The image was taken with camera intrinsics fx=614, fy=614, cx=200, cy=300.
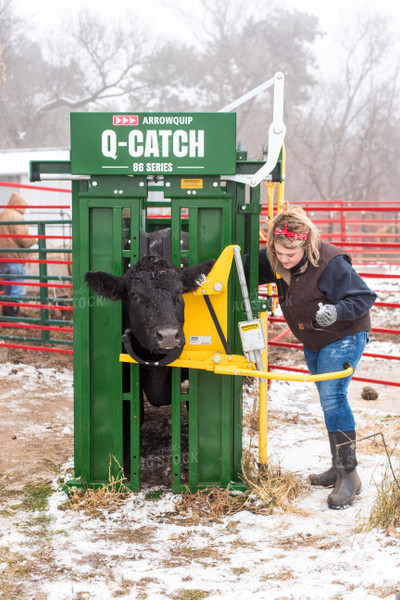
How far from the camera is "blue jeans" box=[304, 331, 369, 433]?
365cm

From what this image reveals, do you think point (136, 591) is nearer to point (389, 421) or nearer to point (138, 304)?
point (138, 304)

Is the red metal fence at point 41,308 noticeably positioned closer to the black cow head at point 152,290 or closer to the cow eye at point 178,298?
the black cow head at point 152,290

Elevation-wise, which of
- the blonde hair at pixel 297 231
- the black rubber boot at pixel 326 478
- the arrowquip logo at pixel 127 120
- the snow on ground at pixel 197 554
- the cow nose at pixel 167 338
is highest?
the arrowquip logo at pixel 127 120

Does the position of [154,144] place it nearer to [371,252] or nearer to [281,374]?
[281,374]

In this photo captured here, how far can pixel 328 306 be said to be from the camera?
3406 millimetres

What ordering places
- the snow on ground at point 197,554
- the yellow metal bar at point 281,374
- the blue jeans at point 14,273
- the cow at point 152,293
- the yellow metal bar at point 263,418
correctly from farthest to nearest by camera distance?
the blue jeans at point 14,273 → the yellow metal bar at point 263,418 → the cow at point 152,293 → the yellow metal bar at point 281,374 → the snow on ground at point 197,554

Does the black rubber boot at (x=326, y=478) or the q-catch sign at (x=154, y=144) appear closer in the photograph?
the q-catch sign at (x=154, y=144)

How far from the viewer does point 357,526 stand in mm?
3260

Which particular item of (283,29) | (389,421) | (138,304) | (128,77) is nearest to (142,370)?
(138,304)

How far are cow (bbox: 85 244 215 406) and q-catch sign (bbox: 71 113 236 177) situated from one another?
551 mm

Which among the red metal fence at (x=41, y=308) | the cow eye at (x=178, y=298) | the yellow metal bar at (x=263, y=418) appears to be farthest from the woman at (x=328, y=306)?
the red metal fence at (x=41, y=308)

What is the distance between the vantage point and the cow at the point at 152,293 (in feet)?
11.5

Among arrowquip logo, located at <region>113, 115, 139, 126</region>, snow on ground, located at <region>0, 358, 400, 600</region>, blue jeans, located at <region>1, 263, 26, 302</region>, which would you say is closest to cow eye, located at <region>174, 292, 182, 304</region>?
arrowquip logo, located at <region>113, 115, 139, 126</region>

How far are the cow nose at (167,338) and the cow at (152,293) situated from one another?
2 cm
